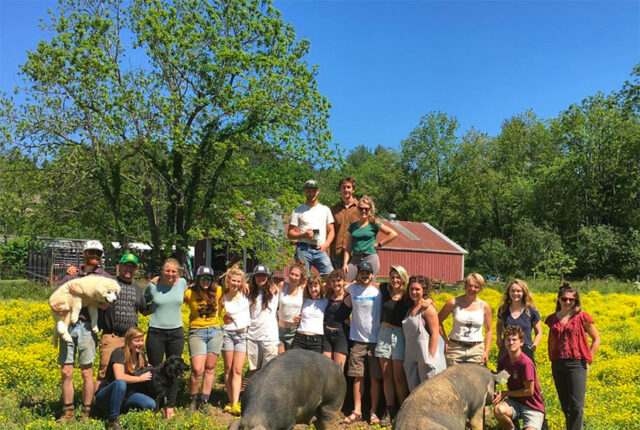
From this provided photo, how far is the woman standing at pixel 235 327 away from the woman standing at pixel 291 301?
51 centimetres

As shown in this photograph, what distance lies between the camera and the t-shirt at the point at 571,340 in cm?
Answer: 657

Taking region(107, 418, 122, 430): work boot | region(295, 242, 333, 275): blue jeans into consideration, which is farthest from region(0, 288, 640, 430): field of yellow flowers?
region(295, 242, 333, 275): blue jeans

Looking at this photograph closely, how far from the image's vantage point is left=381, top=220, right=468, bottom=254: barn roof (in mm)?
44344

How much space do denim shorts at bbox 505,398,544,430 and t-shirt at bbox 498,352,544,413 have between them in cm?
4

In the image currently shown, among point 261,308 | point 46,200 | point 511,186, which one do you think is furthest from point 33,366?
point 511,186

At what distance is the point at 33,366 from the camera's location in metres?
9.48

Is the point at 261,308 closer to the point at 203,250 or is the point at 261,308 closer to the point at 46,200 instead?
the point at 46,200

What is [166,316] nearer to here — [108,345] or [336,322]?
[108,345]

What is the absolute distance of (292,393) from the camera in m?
5.29

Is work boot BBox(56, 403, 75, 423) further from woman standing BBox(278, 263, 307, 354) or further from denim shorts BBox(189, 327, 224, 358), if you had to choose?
woman standing BBox(278, 263, 307, 354)

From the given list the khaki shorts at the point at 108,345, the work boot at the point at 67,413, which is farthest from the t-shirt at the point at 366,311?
the work boot at the point at 67,413

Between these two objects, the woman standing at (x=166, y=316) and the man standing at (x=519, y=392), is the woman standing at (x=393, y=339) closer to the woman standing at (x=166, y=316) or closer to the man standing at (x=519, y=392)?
the man standing at (x=519, y=392)

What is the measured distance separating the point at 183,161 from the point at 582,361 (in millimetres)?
21577

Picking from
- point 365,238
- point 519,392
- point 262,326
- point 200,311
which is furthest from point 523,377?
point 200,311
